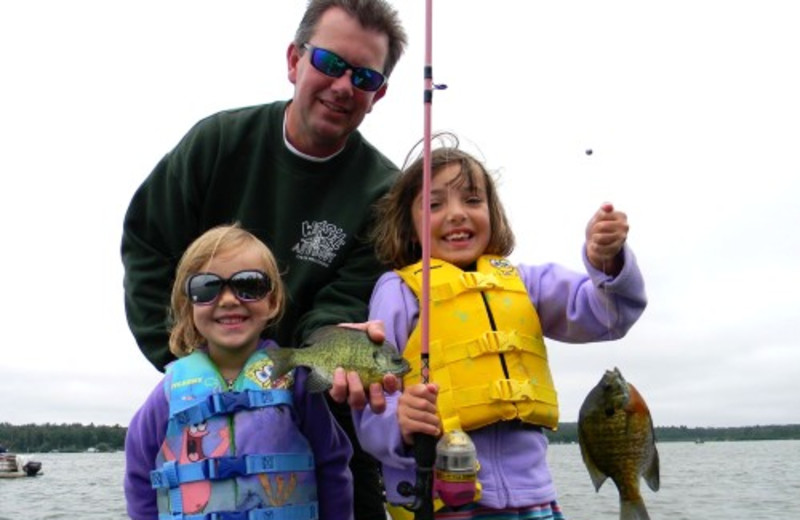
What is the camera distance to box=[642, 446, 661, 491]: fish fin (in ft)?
11.8

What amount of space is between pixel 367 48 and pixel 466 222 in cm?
108

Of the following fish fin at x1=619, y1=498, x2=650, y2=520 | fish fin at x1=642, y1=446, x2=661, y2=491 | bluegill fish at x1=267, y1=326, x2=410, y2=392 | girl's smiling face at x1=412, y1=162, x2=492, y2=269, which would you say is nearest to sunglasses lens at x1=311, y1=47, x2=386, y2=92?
girl's smiling face at x1=412, y1=162, x2=492, y2=269

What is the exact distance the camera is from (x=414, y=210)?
4.56 metres

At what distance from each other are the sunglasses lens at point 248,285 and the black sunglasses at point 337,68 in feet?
4.16

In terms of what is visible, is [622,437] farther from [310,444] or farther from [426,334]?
[310,444]

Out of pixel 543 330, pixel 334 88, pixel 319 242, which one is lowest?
pixel 543 330

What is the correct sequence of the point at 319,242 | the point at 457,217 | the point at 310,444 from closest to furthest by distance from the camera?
the point at 310,444 → the point at 457,217 → the point at 319,242

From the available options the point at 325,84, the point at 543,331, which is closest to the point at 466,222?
the point at 543,331

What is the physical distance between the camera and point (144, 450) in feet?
12.6

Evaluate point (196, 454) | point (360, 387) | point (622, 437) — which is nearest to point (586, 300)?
point (622, 437)

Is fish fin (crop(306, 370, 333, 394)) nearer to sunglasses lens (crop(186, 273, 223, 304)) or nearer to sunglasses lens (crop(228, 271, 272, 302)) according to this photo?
sunglasses lens (crop(228, 271, 272, 302))

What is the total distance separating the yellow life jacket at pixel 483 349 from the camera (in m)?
3.94

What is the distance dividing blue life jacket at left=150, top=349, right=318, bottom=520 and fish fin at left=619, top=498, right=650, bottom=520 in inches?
52.7

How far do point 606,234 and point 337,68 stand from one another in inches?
68.5
